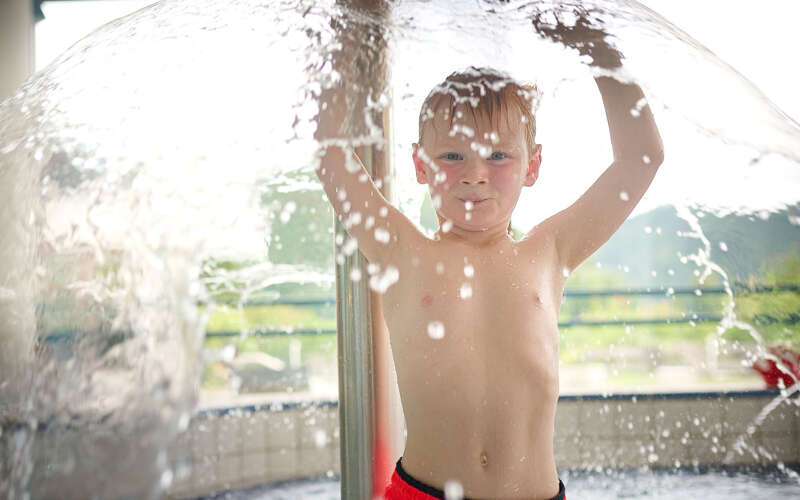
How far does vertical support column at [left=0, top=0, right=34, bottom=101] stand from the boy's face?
70.6 inches

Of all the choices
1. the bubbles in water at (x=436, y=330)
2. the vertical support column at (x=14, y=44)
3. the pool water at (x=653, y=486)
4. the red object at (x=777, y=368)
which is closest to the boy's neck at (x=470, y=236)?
the bubbles in water at (x=436, y=330)

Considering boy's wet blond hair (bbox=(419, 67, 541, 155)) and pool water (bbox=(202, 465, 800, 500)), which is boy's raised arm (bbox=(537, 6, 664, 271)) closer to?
boy's wet blond hair (bbox=(419, 67, 541, 155))

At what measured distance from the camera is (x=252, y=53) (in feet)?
2.15

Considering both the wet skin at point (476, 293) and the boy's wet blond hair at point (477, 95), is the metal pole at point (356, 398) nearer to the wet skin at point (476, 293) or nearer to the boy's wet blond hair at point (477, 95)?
the wet skin at point (476, 293)

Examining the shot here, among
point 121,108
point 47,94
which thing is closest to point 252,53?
point 121,108

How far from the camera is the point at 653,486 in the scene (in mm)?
1392

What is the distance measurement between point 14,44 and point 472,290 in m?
1.95

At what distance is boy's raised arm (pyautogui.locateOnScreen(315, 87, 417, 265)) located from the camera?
631 mm

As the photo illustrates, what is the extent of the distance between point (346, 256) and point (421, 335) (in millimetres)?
124

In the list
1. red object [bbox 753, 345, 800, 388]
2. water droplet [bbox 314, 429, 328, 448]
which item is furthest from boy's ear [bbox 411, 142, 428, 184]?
water droplet [bbox 314, 429, 328, 448]

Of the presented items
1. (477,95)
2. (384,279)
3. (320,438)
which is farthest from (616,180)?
(320,438)

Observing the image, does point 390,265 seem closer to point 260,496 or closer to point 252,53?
point 252,53

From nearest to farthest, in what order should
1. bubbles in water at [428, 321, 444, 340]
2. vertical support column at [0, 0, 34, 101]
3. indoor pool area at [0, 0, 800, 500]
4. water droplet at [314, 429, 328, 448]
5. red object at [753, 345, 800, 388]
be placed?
1. indoor pool area at [0, 0, 800, 500]
2. bubbles in water at [428, 321, 444, 340]
3. red object at [753, 345, 800, 388]
4. water droplet at [314, 429, 328, 448]
5. vertical support column at [0, 0, 34, 101]

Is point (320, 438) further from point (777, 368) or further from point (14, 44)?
point (14, 44)
